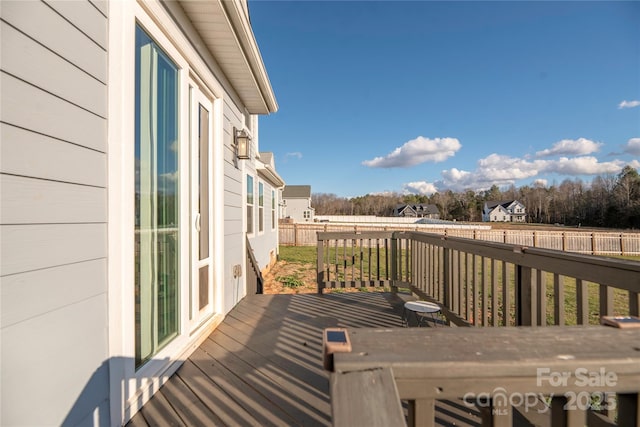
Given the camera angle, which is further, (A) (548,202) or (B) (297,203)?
(A) (548,202)

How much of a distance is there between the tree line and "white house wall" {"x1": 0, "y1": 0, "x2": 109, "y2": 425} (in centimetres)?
4017

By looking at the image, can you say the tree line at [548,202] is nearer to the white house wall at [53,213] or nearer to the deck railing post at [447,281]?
the deck railing post at [447,281]

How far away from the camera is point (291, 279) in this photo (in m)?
6.45

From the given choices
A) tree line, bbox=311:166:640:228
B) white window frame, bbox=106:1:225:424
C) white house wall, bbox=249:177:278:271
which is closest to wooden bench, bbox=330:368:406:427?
white window frame, bbox=106:1:225:424

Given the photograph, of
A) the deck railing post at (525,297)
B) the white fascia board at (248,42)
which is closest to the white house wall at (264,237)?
the white fascia board at (248,42)

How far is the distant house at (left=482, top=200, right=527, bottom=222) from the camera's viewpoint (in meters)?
49.0

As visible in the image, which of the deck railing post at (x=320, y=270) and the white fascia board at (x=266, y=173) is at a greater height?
the white fascia board at (x=266, y=173)

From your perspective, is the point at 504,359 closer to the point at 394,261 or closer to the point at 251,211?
the point at 394,261

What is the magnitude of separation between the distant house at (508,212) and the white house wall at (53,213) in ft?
191

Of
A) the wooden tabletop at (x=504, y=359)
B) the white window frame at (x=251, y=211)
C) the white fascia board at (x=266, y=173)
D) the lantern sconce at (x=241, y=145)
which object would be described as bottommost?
the wooden tabletop at (x=504, y=359)

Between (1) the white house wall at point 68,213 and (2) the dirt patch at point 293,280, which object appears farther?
(2) the dirt patch at point 293,280

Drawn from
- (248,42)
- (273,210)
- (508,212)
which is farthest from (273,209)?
(508,212)

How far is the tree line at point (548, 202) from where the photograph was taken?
28.4 metres

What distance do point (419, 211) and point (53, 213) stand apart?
52.8m
